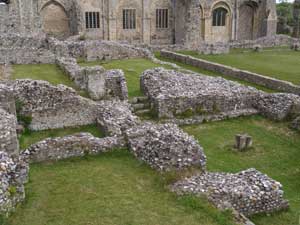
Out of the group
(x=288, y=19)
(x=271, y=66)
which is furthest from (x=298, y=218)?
(x=288, y=19)

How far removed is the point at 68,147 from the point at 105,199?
9.50ft

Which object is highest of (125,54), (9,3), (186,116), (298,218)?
(9,3)

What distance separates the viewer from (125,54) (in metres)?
30.5

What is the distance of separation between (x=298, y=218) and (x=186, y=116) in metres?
7.78

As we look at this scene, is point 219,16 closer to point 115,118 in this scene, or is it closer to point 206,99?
point 206,99

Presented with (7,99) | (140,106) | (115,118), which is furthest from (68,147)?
(140,106)

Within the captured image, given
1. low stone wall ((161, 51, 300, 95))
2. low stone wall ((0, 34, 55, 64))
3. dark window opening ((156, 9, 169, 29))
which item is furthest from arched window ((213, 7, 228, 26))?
low stone wall ((0, 34, 55, 64))

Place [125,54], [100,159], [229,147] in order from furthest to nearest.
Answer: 1. [125,54]
2. [229,147]
3. [100,159]

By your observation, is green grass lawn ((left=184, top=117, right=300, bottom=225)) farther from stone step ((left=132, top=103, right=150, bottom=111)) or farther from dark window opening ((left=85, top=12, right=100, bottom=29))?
dark window opening ((left=85, top=12, right=100, bottom=29))

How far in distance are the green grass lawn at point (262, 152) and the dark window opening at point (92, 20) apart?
101 feet

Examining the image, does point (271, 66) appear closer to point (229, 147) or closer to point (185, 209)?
point (229, 147)

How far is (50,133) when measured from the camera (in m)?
13.9

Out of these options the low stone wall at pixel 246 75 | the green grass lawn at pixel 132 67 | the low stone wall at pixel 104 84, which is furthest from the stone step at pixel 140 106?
the low stone wall at pixel 246 75

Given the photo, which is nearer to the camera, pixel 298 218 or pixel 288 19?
pixel 298 218
